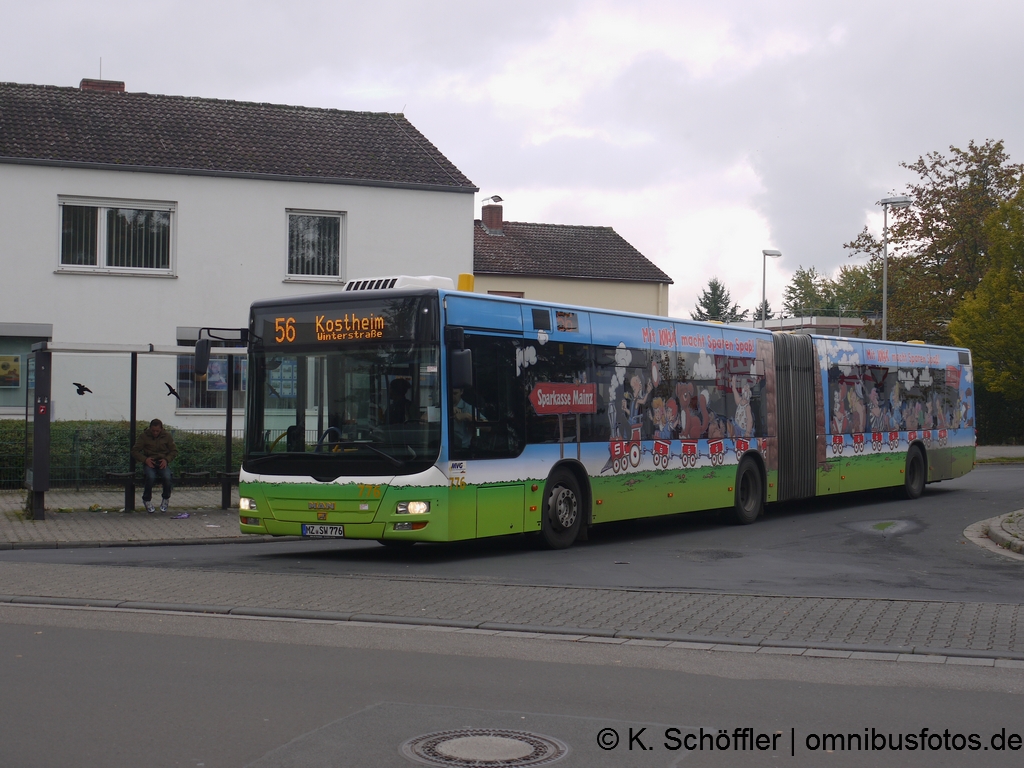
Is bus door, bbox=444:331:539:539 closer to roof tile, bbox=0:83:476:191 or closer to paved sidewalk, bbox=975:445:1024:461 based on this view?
roof tile, bbox=0:83:476:191

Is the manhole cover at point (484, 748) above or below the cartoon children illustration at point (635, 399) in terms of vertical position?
below

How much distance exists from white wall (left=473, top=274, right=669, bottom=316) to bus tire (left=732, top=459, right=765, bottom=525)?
2556cm

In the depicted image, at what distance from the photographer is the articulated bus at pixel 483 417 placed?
1271 cm

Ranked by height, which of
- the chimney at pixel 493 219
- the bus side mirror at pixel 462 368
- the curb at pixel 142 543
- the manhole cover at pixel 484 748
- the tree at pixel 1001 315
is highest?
the chimney at pixel 493 219

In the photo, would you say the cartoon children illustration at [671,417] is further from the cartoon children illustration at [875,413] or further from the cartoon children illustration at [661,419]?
the cartoon children illustration at [875,413]

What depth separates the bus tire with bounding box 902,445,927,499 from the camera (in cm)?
2291

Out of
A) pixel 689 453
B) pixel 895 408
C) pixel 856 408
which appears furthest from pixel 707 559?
pixel 895 408

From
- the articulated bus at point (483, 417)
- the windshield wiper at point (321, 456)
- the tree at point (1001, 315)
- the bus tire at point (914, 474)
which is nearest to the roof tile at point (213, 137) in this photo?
the bus tire at point (914, 474)

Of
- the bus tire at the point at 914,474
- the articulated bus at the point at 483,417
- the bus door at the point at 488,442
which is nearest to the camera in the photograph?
the articulated bus at the point at 483,417

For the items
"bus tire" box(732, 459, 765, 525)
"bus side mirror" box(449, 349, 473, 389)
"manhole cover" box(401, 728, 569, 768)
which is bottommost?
"manhole cover" box(401, 728, 569, 768)

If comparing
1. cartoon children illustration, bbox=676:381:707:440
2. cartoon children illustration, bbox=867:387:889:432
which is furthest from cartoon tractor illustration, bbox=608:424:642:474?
cartoon children illustration, bbox=867:387:889:432

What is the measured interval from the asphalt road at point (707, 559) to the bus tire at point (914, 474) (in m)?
3.63

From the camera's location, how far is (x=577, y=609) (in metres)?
9.93

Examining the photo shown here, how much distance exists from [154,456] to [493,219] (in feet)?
102
